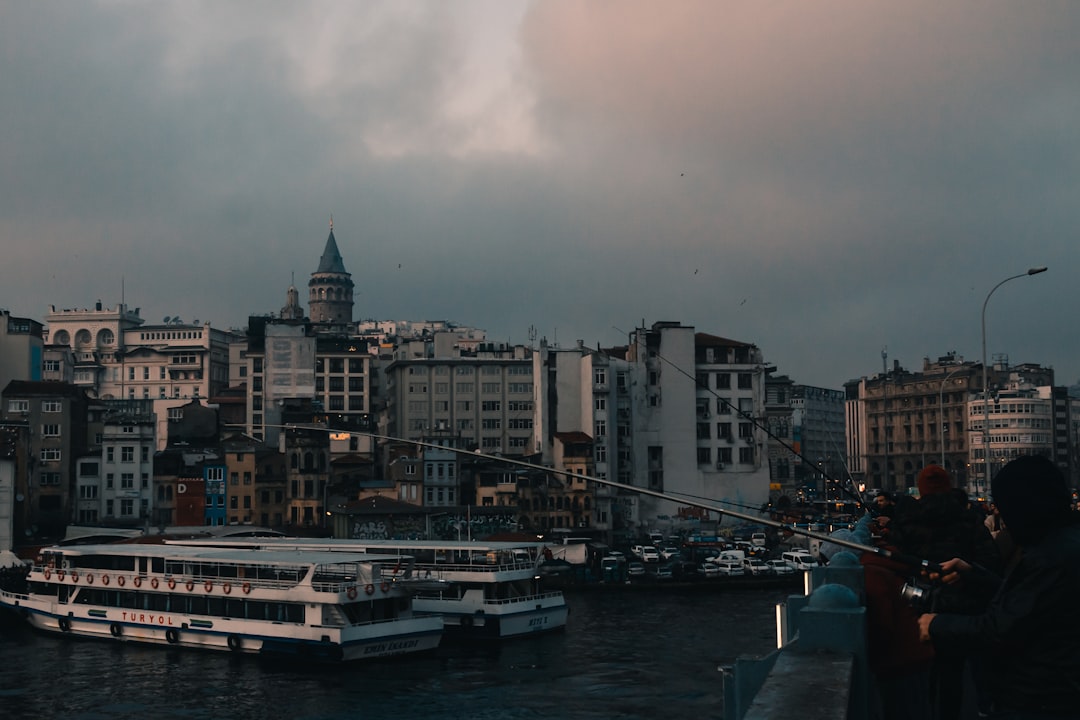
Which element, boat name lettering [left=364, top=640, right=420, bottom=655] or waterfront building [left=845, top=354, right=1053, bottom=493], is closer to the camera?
boat name lettering [left=364, top=640, right=420, bottom=655]

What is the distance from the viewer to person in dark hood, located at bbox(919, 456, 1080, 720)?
3.86 m

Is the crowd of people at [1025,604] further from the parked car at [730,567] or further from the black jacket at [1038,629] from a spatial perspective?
the parked car at [730,567]

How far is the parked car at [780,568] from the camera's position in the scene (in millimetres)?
68250

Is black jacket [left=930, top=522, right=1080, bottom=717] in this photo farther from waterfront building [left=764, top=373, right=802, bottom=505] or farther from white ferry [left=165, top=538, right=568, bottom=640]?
waterfront building [left=764, top=373, right=802, bottom=505]

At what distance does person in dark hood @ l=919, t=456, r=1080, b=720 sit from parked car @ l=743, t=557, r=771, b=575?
216ft

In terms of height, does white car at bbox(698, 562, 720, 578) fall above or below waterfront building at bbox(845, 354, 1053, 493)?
below

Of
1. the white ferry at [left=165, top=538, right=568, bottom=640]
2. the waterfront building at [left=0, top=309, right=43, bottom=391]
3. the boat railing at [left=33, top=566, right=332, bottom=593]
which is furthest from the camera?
the waterfront building at [left=0, top=309, right=43, bottom=391]

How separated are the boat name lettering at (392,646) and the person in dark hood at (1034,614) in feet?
128

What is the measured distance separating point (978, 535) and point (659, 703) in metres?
28.1

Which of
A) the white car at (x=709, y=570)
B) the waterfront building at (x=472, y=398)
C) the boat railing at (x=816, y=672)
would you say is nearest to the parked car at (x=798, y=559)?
the white car at (x=709, y=570)

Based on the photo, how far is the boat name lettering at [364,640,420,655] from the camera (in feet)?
136

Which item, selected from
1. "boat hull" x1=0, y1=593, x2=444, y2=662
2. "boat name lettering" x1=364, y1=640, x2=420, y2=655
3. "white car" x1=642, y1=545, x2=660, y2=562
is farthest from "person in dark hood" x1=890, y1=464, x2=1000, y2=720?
"white car" x1=642, y1=545, x2=660, y2=562

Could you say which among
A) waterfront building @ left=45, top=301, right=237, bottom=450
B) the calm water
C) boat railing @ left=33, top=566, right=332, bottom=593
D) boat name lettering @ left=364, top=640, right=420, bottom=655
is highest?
waterfront building @ left=45, top=301, right=237, bottom=450

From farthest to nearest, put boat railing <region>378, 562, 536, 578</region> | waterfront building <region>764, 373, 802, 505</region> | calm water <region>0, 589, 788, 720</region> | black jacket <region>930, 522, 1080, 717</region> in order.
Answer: waterfront building <region>764, 373, 802, 505</region> < boat railing <region>378, 562, 536, 578</region> < calm water <region>0, 589, 788, 720</region> < black jacket <region>930, 522, 1080, 717</region>
